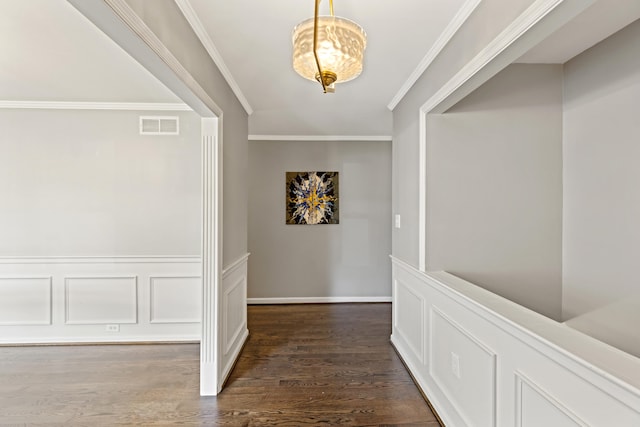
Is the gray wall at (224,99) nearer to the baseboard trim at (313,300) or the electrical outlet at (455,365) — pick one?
the baseboard trim at (313,300)

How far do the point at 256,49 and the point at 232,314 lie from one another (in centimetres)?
210

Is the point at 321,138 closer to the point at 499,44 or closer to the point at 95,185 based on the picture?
the point at 95,185

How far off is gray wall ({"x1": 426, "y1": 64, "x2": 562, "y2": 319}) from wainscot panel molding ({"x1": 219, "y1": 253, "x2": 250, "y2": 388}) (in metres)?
1.60

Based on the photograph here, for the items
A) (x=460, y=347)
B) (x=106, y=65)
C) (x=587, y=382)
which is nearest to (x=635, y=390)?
(x=587, y=382)

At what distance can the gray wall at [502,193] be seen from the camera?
2.05 meters

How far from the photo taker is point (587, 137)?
187 cm

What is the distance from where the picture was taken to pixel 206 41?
1.74m

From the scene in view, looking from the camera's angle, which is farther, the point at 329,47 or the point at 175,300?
the point at 175,300

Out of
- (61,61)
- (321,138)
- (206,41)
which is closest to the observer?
(206,41)

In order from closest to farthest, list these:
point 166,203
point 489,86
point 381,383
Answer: point 489,86, point 381,383, point 166,203

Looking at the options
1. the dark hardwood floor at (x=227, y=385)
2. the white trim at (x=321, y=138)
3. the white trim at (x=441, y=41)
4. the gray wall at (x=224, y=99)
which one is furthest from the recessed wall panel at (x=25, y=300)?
the white trim at (x=441, y=41)

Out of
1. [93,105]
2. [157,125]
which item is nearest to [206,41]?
[157,125]

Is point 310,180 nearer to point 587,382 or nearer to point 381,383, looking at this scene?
point 381,383

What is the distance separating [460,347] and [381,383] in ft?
2.85
